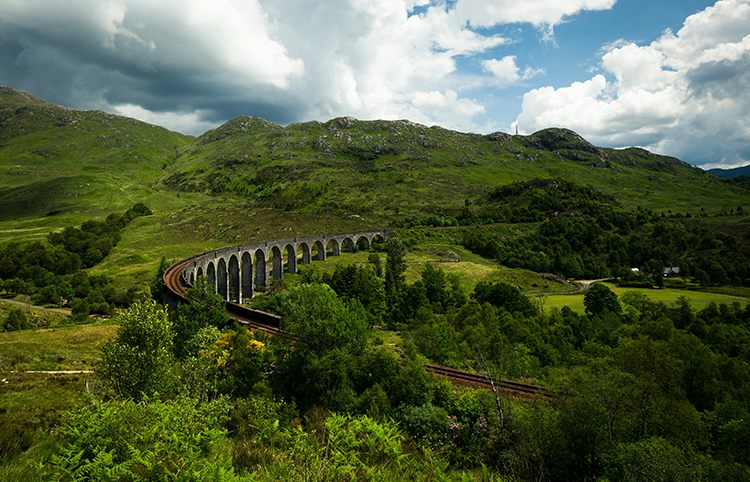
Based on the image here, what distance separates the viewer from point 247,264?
229 feet

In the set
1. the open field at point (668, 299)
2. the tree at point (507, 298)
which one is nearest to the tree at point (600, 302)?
the open field at point (668, 299)

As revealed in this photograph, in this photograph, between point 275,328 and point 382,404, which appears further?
point 275,328

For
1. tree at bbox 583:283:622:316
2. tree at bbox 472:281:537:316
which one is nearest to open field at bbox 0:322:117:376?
tree at bbox 472:281:537:316

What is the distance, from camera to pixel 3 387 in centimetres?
2148

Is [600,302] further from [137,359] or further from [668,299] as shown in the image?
[137,359]

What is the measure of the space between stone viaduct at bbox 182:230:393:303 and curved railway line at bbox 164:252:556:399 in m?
3.61

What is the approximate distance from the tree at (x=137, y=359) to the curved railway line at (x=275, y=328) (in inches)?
430

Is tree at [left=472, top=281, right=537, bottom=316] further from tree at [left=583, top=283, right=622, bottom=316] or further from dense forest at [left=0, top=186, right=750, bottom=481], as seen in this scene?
tree at [left=583, top=283, right=622, bottom=316]

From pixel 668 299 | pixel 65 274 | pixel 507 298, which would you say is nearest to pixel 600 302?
pixel 507 298

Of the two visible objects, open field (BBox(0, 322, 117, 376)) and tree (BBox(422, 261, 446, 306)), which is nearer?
open field (BBox(0, 322, 117, 376))

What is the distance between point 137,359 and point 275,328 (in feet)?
→ 62.3

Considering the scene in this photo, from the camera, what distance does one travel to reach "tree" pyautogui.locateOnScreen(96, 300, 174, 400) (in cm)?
1523

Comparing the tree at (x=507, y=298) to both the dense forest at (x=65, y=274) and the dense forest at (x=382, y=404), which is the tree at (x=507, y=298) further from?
the dense forest at (x=65, y=274)

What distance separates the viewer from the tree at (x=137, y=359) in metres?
15.2
